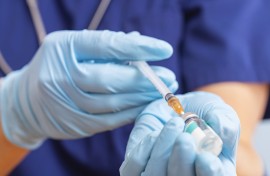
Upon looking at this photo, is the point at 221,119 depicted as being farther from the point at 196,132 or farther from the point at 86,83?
the point at 86,83

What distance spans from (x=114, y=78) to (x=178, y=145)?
247 millimetres

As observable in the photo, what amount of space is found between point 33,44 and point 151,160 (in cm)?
47

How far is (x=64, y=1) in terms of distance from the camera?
95cm

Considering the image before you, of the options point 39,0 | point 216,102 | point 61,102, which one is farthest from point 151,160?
point 39,0

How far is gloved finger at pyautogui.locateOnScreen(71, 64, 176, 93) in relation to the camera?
2.39 ft

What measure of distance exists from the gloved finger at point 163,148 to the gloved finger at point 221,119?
61mm

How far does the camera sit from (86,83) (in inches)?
29.5

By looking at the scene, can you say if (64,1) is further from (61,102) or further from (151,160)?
(151,160)

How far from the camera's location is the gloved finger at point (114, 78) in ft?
2.39

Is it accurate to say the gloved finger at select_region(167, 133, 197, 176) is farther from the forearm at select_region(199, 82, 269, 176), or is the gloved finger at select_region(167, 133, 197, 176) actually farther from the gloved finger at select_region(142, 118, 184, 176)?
the forearm at select_region(199, 82, 269, 176)

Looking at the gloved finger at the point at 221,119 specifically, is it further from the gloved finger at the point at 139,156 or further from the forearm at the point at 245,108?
the forearm at the point at 245,108

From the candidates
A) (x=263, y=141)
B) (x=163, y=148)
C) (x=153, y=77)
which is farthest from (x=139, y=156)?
(x=263, y=141)

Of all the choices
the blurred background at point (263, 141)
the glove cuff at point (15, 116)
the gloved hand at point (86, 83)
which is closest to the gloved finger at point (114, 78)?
the gloved hand at point (86, 83)

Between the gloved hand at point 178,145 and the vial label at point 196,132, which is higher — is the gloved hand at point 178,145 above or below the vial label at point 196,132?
below
